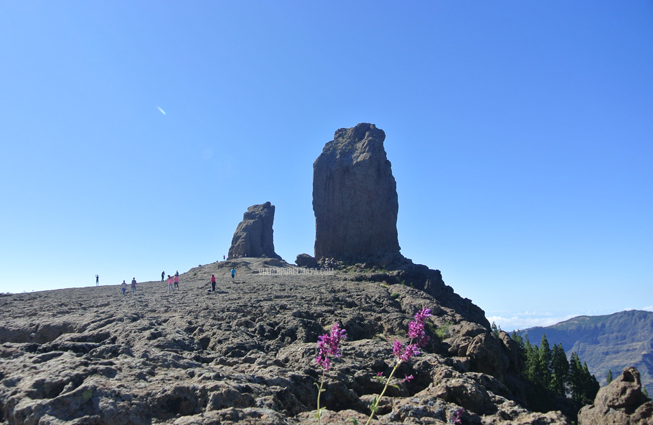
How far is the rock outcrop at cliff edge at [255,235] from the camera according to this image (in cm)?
8069

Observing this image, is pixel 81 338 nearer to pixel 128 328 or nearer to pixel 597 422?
pixel 128 328

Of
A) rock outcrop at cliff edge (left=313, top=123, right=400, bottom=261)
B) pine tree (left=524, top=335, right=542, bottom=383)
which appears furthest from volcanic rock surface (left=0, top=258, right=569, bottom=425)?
rock outcrop at cliff edge (left=313, top=123, right=400, bottom=261)

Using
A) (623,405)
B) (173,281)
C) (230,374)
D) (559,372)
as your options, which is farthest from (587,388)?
(230,374)

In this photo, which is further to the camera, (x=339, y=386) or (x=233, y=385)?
(x=339, y=386)

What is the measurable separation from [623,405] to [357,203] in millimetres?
61613

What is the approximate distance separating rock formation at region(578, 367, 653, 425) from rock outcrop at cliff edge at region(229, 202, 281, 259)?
7300cm

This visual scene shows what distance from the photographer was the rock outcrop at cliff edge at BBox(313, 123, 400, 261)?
2714 inches

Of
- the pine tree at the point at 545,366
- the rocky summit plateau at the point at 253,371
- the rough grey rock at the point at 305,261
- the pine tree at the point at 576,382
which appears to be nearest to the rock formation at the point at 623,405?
the rocky summit plateau at the point at 253,371

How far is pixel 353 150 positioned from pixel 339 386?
217 feet

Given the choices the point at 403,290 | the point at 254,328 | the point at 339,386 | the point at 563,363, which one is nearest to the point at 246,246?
the point at 403,290

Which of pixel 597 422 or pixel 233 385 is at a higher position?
pixel 233 385

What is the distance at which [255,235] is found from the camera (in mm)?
84875

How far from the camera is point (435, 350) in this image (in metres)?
19.0

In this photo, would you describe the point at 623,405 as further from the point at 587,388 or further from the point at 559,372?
the point at 587,388
